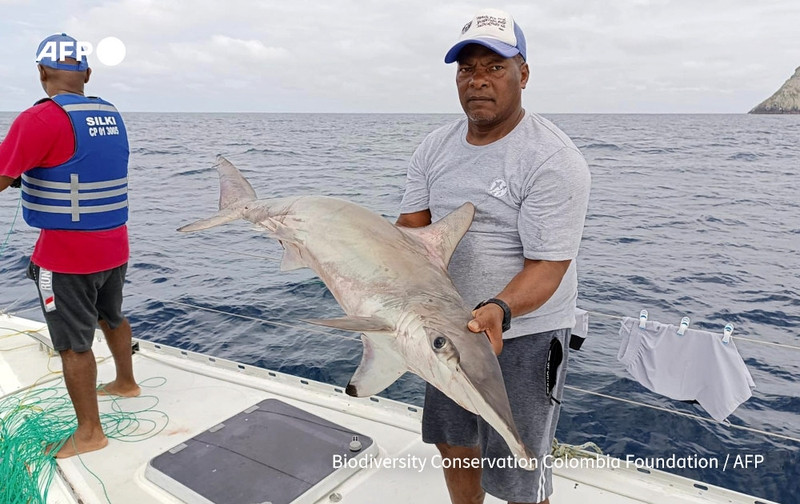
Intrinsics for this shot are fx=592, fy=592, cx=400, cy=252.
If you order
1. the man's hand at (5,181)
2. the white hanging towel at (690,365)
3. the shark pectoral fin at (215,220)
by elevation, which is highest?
the man's hand at (5,181)

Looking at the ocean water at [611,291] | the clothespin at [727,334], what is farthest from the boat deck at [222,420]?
the clothespin at [727,334]

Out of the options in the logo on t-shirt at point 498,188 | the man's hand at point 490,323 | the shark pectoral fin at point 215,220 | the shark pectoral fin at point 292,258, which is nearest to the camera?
the man's hand at point 490,323

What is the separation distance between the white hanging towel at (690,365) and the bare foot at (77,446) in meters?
3.12

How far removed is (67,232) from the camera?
324cm

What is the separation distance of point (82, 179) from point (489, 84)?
2.34 meters

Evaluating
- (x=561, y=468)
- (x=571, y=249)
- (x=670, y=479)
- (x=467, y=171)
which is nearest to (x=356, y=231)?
(x=467, y=171)

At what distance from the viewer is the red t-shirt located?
9.61 ft

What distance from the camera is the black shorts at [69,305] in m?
3.22

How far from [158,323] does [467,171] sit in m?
5.92

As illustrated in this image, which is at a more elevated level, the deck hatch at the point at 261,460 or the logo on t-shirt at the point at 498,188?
the logo on t-shirt at the point at 498,188

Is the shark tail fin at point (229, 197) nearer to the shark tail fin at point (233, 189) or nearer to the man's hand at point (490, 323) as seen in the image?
the shark tail fin at point (233, 189)

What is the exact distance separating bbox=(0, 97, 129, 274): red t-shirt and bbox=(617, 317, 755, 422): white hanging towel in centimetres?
315

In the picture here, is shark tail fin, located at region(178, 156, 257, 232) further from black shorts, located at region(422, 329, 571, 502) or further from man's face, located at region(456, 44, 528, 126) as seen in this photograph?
black shorts, located at region(422, 329, 571, 502)

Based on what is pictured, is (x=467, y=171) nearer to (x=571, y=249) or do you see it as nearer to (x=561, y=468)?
(x=571, y=249)
